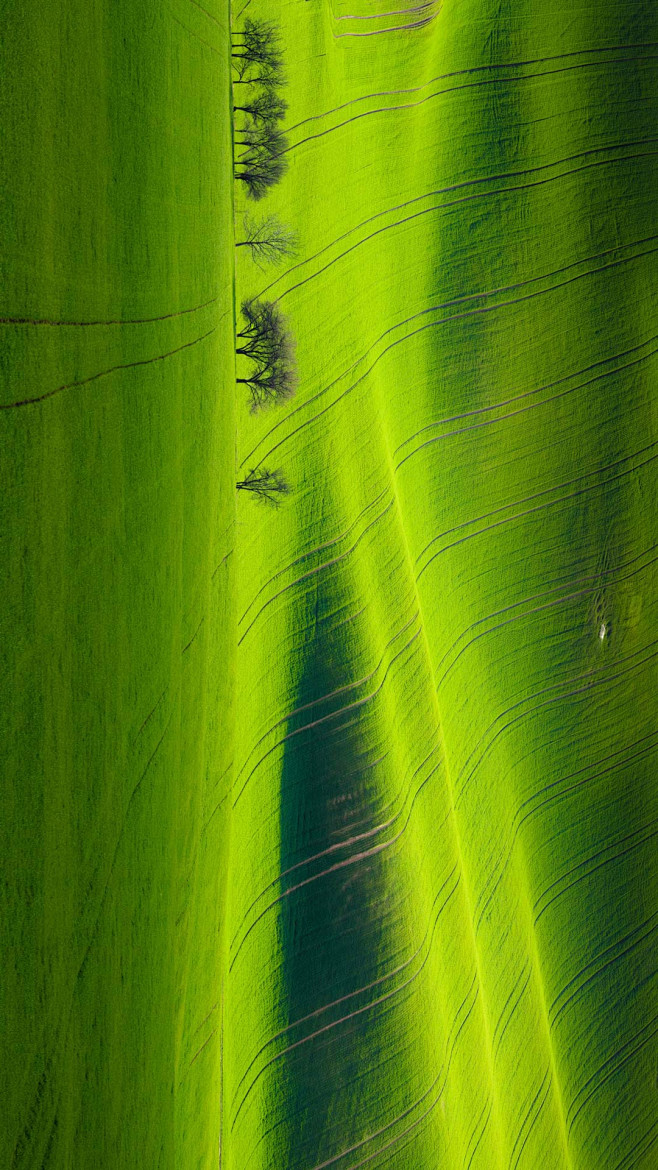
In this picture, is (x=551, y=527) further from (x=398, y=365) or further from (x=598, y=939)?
(x=598, y=939)

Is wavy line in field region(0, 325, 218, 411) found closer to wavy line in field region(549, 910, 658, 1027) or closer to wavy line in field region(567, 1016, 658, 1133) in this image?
wavy line in field region(549, 910, 658, 1027)

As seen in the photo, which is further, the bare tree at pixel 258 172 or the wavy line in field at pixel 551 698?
the wavy line in field at pixel 551 698

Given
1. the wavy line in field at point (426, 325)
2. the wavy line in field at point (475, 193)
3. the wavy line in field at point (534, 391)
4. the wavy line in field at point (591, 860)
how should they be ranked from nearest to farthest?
the wavy line in field at point (426, 325) → the wavy line in field at point (475, 193) → the wavy line in field at point (534, 391) → the wavy line in field at point (591, 860)

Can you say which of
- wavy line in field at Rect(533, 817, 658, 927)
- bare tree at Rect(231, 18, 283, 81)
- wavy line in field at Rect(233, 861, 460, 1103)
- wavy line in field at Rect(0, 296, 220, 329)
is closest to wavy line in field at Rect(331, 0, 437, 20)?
bare tree at Rect(231, 18, 283, 81)

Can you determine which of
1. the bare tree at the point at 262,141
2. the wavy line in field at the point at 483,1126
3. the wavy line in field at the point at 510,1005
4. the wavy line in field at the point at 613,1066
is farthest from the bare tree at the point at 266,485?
the wavy line in field at the point at 613,1066

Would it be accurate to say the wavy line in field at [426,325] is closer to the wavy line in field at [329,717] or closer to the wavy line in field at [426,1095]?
the wavy line in field at [329,717]

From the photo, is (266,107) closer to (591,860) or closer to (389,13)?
(389,13)

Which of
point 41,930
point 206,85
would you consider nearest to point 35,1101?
point 41,930
